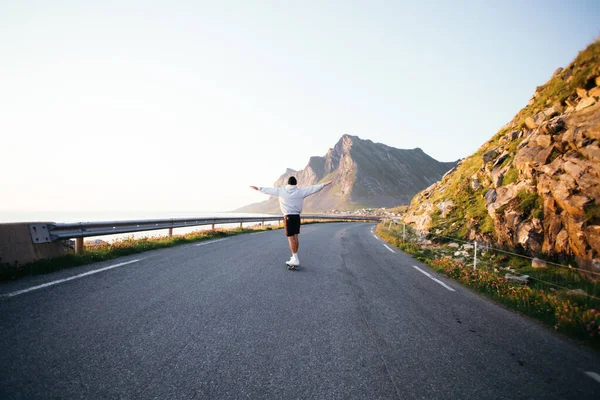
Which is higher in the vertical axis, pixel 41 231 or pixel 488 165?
pixel 488 165

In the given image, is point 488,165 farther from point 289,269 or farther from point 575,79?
point 289,269

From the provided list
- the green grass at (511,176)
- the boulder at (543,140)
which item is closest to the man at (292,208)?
the boulder at (543,140)

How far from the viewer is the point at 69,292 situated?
173 inches

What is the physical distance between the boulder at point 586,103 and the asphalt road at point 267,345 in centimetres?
882

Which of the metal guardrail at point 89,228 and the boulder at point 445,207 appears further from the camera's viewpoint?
the boulder at point 445,207

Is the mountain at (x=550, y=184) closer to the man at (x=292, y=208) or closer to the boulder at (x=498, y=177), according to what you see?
the boulder at (x=498, y=177)

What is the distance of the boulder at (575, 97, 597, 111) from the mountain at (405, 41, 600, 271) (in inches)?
1.0

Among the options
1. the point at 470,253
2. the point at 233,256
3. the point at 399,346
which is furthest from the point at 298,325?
the point at 470,253

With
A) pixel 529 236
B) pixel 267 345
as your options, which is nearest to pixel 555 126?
pixel 529 236

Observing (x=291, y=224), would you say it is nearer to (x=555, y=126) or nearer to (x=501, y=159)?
(x=555, y=126)

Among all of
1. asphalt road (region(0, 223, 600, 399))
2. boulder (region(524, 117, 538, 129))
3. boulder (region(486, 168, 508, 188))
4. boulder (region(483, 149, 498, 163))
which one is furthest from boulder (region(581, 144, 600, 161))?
boulder (region(483, 149, 498, 163))

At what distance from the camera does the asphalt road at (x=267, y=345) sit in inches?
91.0

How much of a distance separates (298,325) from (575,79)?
14652 mm

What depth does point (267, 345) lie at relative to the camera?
3.02 meters
